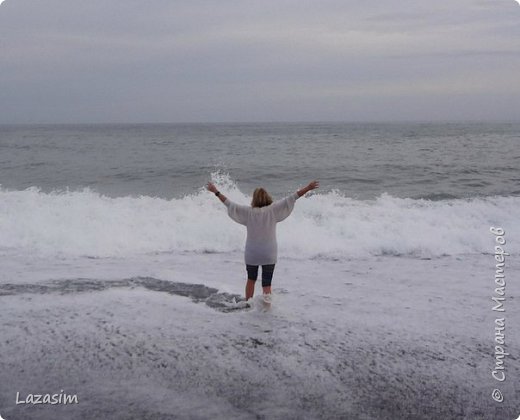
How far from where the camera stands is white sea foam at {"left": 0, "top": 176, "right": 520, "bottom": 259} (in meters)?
9.30

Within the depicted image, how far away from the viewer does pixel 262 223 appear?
5684 mm

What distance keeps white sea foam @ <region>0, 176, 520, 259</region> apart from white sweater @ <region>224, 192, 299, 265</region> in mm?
3162

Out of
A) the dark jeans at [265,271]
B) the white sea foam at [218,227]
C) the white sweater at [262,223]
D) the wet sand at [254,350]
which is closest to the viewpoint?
the wet sand at [254,350]

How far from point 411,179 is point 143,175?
511 inches

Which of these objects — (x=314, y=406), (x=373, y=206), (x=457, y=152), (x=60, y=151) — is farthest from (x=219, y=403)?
(x=60, y=151)

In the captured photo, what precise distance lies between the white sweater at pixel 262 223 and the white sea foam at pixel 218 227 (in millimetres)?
3162

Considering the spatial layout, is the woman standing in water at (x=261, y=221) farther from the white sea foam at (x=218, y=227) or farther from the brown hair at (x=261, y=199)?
the white sea foam at (x=218, y=227)

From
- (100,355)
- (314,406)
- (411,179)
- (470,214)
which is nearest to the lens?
(314,406)

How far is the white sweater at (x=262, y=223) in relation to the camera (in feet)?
18.6

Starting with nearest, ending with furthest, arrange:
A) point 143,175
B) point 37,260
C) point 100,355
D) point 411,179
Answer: point 100,355 < point 37,260 < point 411,179 < point 143,175

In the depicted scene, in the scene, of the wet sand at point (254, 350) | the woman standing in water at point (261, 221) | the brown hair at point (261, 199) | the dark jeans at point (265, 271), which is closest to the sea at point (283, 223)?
the wet sand at point (254, 350)

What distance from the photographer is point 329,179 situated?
22.2 metres

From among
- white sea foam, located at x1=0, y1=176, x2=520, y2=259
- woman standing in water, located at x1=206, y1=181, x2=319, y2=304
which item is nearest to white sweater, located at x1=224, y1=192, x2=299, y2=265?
woman standing in water, located at x1=206, y1=181, x2=319, y2=304

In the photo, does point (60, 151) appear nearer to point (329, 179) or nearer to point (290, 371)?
point (329, 179)
